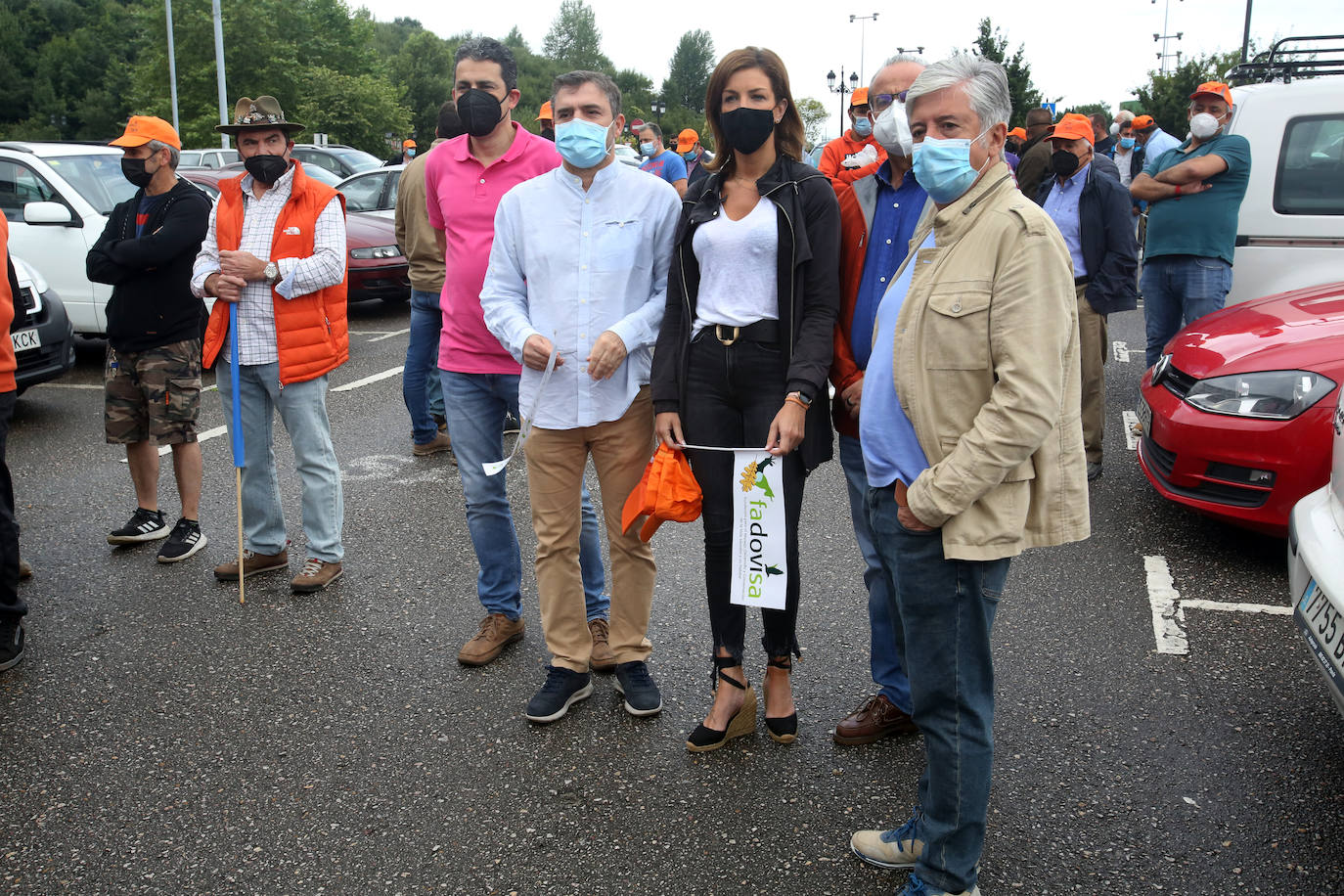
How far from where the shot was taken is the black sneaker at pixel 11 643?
399 cm

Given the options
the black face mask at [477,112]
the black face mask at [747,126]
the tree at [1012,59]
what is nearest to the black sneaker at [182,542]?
the black face mask at [477,112]

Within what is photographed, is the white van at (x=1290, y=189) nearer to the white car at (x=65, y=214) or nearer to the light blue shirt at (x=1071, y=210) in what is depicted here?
the light blue shirt at (x=1071, y=210)

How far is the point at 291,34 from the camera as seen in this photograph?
58.7m

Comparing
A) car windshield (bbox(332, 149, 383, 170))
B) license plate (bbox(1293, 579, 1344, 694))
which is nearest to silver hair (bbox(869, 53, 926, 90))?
license plate (bbox(1293, 579, 1344, 694))

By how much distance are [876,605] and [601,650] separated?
110 cm

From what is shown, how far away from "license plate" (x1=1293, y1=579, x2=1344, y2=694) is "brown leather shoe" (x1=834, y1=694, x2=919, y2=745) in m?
1.13

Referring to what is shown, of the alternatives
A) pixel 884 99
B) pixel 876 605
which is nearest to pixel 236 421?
pixel 876 605

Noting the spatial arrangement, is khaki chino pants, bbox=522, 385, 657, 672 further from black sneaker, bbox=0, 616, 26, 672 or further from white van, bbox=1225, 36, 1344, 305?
A: white van, bbox=1225, 36, 1344, 305

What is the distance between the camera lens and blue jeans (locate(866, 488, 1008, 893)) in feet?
7.82

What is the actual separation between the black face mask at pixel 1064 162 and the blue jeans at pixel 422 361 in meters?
3.66

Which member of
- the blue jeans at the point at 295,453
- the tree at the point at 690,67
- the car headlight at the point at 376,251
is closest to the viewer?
the blue jeans at the point at 295,453

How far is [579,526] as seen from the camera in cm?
371

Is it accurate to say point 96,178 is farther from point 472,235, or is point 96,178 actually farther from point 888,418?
point 888,418

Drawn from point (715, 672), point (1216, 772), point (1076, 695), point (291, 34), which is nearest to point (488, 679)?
point (715, 672)
